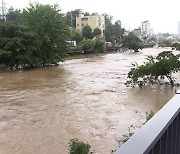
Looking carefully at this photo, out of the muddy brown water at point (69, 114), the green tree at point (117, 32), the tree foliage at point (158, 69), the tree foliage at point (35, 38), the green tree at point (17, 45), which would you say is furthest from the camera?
the green tree at point (117, 32)

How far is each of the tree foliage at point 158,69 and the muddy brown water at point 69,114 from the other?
23.8 inches

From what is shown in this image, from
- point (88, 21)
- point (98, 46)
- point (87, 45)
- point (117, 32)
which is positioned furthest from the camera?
point (88, 21)

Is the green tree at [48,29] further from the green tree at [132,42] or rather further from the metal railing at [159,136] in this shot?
the green tree at [132,42]

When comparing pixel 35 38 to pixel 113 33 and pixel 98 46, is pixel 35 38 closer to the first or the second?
pixel 98 46

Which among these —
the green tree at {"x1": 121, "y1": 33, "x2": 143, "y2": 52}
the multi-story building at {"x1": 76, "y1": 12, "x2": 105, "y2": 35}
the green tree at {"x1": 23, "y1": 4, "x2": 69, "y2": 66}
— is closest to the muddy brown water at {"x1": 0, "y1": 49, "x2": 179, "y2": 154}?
the green tree at {"x1": 23, "y1": 4, "x2": 69, "y2": 66}

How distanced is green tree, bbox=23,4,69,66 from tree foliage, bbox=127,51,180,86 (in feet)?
40.5

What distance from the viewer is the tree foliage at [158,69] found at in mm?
11898

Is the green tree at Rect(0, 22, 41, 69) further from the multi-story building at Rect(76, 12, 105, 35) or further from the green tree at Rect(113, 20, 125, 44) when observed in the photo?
the multi-story building at Rect(76, 12, 105, 35)

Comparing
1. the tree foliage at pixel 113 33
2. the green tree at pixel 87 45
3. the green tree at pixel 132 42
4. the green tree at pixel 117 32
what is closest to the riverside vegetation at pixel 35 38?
the green tree at pixel 87 45

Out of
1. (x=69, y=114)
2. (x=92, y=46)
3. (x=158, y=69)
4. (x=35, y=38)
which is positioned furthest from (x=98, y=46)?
(x=69, y=114)

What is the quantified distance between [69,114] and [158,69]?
17.9 feet

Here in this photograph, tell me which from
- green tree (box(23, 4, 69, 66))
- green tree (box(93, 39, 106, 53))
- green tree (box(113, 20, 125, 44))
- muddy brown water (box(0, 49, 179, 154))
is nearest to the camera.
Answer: muddy brown water (box(0, 49, 179, 154))

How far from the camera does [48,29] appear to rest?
79.7 feet

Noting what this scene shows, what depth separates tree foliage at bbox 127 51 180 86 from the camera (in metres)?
11.9
